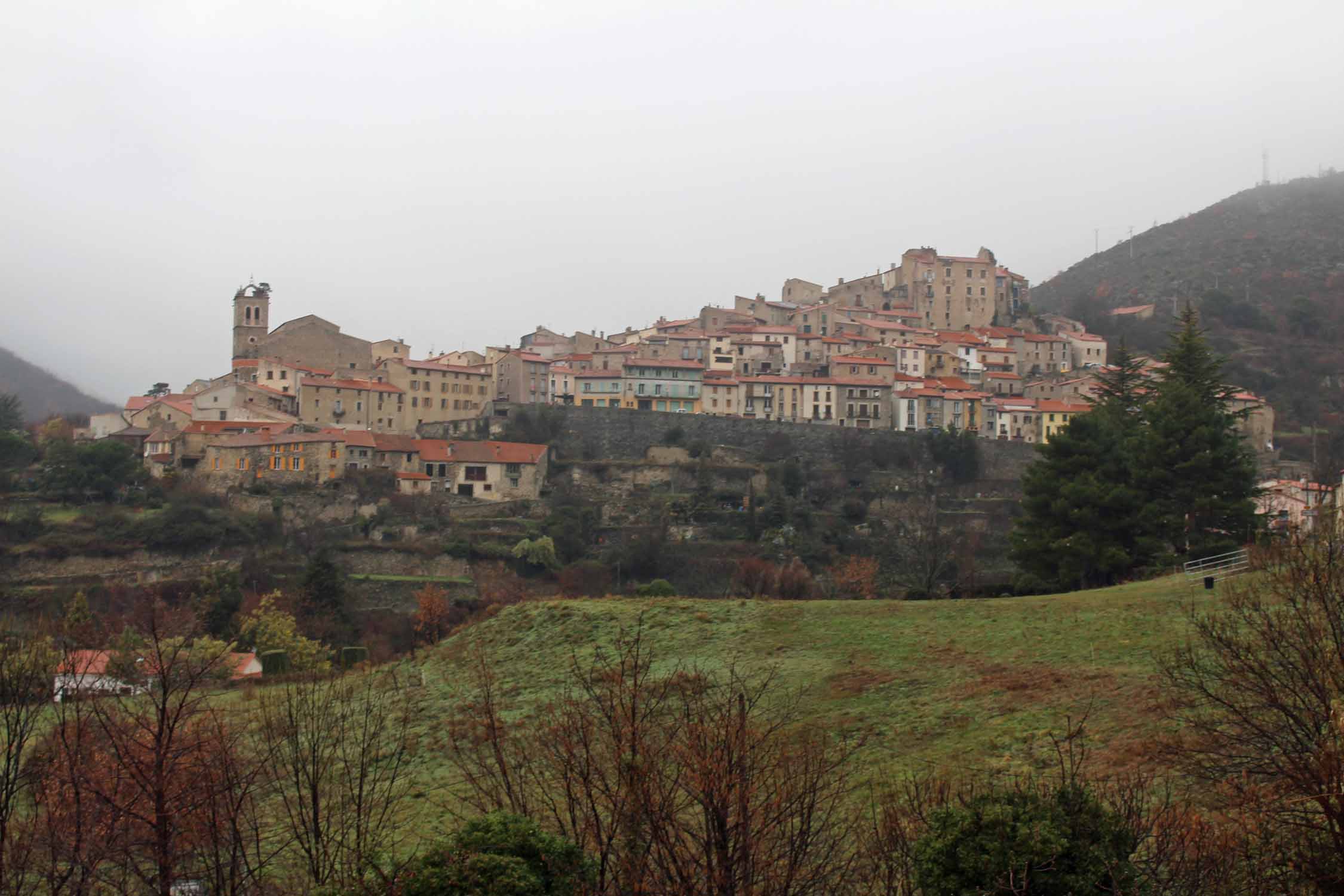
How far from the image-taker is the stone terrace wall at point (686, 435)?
2763 inches

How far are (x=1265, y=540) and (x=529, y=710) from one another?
13.9 metres

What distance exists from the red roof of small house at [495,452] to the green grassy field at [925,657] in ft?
134

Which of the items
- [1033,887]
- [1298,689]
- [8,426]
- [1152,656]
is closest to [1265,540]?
[1152,656]

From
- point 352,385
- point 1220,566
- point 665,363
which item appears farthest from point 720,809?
point 665,363

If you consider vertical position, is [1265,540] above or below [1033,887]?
above

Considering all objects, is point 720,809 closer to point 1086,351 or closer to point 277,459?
point 277,459

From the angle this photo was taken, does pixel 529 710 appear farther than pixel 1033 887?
Yes

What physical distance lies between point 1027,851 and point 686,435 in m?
62.2

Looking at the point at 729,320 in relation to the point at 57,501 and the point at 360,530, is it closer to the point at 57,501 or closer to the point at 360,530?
the point at 360,530

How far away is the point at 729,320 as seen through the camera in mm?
89125

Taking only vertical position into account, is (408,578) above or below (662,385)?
below

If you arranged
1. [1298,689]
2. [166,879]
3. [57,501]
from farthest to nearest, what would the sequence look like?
1. [57,501]
2. [1298,689]
3. [166,879]

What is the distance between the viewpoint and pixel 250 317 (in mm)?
82188

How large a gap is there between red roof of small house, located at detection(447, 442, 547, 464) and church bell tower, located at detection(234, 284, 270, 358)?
20345 mm
